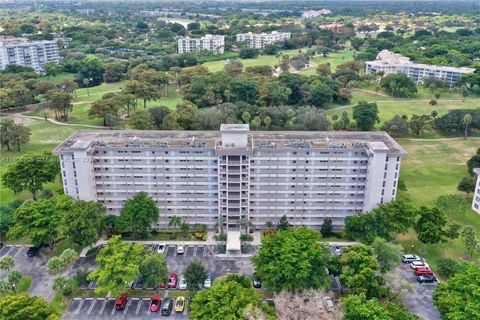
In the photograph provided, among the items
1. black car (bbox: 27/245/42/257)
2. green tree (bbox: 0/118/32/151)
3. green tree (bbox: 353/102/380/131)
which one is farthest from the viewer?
green tree (bbox: 353/102/380/131)

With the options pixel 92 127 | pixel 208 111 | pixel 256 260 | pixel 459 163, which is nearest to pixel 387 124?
pixel 459 163

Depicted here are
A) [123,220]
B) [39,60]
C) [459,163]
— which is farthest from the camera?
[39,60]

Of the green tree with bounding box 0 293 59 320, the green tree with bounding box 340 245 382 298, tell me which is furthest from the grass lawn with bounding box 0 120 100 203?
the green tree with bounding box 340 245 382 298

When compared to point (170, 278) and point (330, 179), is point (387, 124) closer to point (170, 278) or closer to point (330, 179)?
point (330, 179)

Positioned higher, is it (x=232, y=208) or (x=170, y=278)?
(x=232, y=208)

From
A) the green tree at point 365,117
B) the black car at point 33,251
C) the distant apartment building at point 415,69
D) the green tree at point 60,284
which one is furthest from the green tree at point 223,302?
the distant apartment building at point 415,69

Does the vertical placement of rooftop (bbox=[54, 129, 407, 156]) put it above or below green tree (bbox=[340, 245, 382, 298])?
above

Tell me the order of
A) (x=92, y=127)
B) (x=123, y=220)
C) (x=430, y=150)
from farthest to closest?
(x=92, y=127) → (x=430, y=150) → (x=123, y=220)

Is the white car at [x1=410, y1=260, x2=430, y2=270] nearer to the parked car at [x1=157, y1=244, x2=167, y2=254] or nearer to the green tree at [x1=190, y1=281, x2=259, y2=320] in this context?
the green tree at [x1=190, y1=281, x2=259, y2=320]
